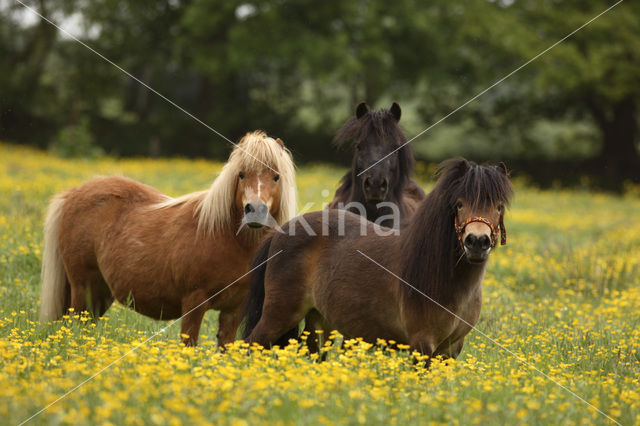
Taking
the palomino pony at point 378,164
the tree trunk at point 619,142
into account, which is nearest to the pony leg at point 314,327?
the palomino pony at point 378,164

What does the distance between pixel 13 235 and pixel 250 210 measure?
5.95 m

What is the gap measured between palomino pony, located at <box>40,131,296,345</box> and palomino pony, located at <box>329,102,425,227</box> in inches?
46.9

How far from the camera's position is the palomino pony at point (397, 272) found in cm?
468

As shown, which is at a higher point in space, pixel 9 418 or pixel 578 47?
pixel 578 47

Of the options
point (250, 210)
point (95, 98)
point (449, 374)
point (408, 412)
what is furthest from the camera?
point (95, 98)

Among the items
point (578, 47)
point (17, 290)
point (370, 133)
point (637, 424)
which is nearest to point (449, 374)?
point (637, 424)

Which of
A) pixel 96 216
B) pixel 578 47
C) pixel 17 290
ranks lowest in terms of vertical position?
pixel 17 290

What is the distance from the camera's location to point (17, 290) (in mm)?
7844

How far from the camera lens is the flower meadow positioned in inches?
146

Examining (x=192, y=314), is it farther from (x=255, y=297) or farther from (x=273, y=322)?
(x=273, y=322)

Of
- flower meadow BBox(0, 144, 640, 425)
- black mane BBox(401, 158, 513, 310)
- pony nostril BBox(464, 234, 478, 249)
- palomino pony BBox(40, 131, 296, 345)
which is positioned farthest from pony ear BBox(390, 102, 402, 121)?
pony nostril BBox(464, 234, 478, 249)

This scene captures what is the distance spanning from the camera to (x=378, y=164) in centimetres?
711

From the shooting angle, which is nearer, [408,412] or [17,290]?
[408,412]

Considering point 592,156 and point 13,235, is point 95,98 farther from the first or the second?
point 592,156
